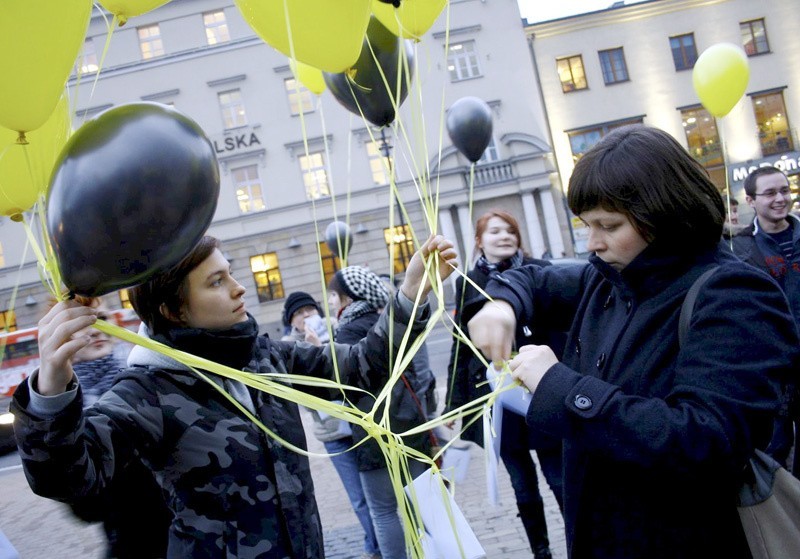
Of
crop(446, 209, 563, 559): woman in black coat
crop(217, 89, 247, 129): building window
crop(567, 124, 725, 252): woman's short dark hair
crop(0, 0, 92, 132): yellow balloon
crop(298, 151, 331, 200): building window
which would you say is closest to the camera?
crop(0, 0, 92, 132): yellow balloon

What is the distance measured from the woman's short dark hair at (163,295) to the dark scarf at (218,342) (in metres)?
0.05

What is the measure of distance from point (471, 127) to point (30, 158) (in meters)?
2.53

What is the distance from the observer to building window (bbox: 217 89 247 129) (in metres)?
20.9

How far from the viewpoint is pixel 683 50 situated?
22.1 m

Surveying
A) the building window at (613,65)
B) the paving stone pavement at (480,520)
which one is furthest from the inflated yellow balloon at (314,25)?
the building window at (613,65)

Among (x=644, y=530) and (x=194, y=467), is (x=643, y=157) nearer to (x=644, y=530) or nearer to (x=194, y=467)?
(x=644, y=530)

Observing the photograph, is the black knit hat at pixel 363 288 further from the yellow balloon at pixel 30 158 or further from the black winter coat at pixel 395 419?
the yellow balloon at pixel 30 158

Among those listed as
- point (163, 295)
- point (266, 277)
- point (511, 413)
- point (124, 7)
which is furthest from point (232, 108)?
point (124, 7)

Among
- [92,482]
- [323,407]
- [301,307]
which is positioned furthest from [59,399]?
[301,307]

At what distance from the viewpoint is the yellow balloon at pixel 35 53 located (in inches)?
47.9

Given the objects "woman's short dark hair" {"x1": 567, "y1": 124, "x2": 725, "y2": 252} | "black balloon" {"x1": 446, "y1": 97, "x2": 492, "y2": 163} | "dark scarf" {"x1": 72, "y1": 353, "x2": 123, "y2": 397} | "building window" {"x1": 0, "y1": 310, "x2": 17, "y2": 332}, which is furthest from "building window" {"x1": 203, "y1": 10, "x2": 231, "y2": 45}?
"woman's short dark hair" {"x1": 567, "y1": 124, "x2": 725, "y2": 252}

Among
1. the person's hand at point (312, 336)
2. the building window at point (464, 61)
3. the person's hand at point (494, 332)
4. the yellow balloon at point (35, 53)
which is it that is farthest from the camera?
the building window at point (464, 61)

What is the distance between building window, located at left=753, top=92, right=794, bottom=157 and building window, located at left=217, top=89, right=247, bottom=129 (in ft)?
61.4

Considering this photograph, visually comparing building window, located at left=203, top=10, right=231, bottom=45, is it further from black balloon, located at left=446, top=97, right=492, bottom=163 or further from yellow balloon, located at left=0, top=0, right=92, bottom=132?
yellow balloon, located at left=0, top=0, right=92, bottom=132
